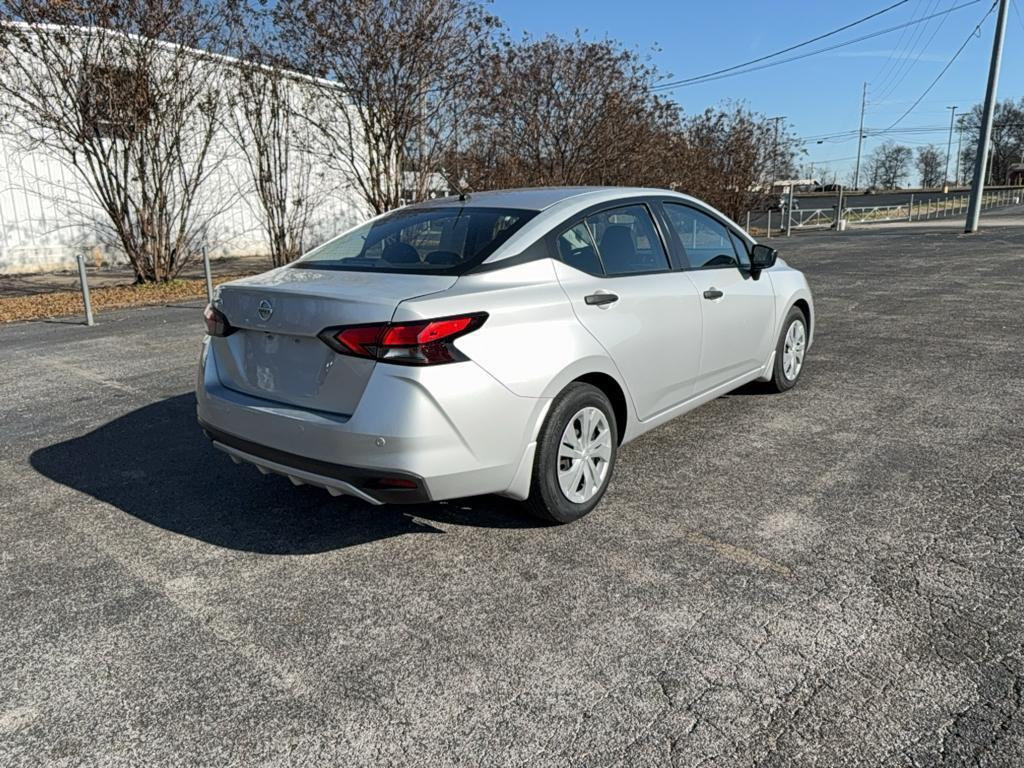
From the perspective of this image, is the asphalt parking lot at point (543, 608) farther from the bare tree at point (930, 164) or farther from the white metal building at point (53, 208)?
the bare tree at point (930, 164)

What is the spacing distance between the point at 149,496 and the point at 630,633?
9.18 feet

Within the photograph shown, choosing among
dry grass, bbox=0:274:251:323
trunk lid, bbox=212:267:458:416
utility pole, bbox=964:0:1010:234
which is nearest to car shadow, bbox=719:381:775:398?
trunk lid, bbox=212:267:458:416

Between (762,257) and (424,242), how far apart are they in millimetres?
2623

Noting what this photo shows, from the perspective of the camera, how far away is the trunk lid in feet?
10.0

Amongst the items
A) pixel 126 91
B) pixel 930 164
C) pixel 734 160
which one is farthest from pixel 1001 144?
pixel 126 91

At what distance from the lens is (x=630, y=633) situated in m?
2.76

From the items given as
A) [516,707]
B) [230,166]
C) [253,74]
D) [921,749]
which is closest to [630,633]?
[516,707]

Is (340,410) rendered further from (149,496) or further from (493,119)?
(493,119)

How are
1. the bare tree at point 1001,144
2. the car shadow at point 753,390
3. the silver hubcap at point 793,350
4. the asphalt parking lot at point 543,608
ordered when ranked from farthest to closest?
the bare tree at point 1001,144
the car shadow at point 753,390
the silver hubcap at point 793,350
the asphalt parking lot at point 543,608

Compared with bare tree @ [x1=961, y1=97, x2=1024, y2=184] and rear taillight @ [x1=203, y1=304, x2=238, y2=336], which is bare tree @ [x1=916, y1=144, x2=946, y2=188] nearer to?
bare tree @ [x1=961, y1=97, x2=1024, y2=184]

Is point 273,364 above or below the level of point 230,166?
below

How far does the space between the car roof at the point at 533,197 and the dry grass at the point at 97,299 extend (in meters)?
9.28

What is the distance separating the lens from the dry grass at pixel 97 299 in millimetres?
11539

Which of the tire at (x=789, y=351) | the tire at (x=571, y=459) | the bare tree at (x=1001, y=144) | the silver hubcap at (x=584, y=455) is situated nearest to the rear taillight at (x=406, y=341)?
the tire at (x=571, y=459)
